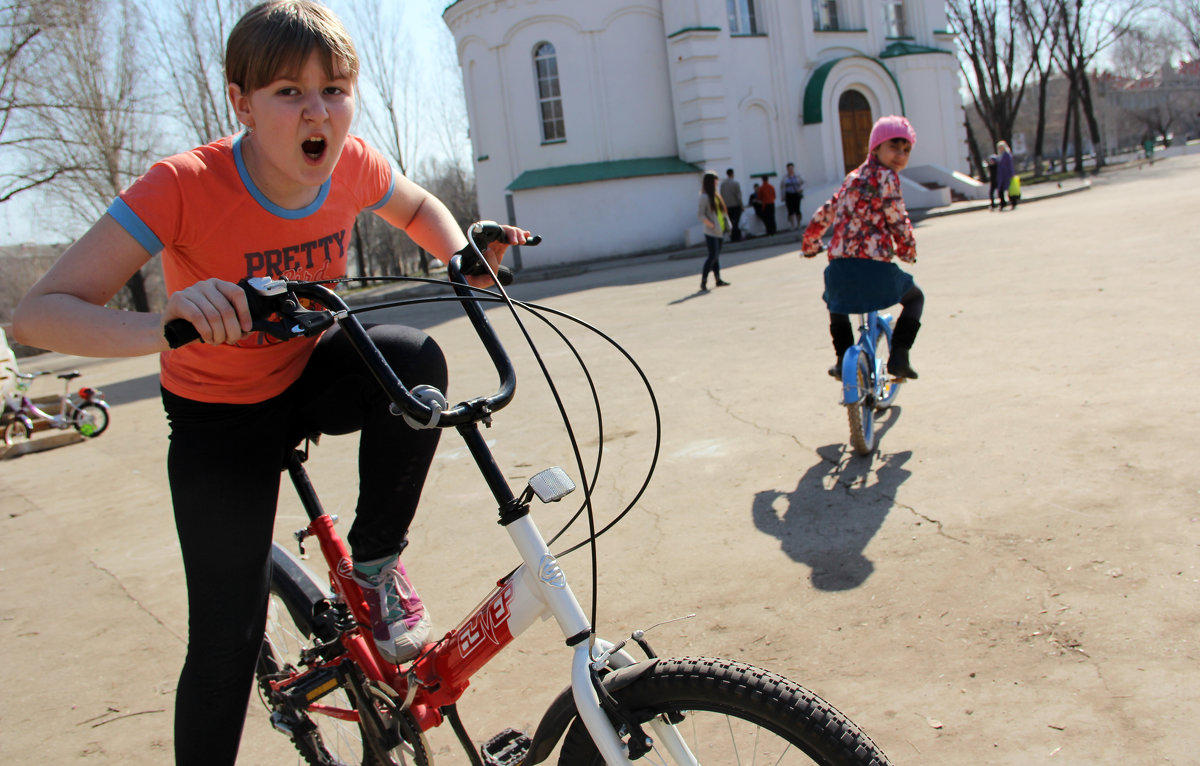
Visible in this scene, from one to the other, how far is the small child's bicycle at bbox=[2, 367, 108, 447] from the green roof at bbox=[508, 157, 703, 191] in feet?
56.6

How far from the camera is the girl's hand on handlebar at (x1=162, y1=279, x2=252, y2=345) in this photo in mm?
1518

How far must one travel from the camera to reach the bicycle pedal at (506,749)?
207 centimetres

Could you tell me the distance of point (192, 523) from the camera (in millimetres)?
2002

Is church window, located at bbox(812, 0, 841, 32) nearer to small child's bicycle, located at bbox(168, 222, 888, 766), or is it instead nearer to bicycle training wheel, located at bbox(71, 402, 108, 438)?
bicycle training wheel, located at bbox(71, 402, 108, 438)

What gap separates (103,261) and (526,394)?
629cm

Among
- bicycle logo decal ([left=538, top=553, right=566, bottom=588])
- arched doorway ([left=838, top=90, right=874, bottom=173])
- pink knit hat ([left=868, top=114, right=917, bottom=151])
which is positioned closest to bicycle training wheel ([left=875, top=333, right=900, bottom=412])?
pink knit hat ([left=868, top=114, right=917, bottom=151])

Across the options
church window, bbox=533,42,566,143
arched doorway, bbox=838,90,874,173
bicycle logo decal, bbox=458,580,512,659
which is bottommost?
bicycle logo decal, bbox=458,580,512,659

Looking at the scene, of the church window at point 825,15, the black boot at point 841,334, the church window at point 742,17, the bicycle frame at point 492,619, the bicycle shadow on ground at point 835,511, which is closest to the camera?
the bicycle frame at point 492,619

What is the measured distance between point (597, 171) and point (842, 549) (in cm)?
2332

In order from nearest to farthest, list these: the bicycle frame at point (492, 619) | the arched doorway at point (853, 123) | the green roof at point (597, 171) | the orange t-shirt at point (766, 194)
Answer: the bicycle frame at point (492, 619), the orange t-shirt at point (766, 194), the green roof at point (597, 171), the arched doorway at point (853, 123)

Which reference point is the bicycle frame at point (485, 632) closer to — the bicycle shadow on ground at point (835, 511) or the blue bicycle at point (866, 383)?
the bicycle shadow on ground at point (835, 511)

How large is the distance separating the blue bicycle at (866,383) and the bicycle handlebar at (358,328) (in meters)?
3.37

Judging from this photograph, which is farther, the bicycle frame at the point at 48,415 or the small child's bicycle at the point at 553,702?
the bicycle frame at the point at 48,415

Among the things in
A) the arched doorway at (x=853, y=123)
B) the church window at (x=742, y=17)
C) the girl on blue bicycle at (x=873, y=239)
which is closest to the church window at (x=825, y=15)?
the church window at (x=742, y=17)
